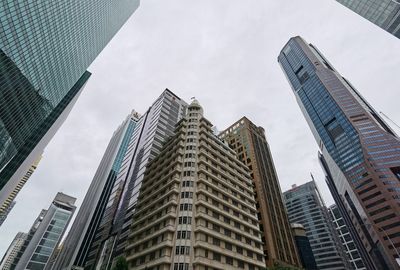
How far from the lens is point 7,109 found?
71.4 m

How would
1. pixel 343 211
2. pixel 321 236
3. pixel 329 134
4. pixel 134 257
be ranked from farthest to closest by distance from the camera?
pixel 343 211, pixel 329 134, pixel 321 236, pixel 134 257

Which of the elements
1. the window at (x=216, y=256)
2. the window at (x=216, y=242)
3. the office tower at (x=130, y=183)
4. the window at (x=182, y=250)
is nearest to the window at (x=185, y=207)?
the window at (x=182, y=250)

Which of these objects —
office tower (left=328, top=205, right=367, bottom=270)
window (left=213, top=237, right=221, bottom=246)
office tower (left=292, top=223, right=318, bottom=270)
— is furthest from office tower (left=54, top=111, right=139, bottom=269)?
office tower (left=328, top=205, right=367, bottom=270)

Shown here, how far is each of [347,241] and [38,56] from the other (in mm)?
211399

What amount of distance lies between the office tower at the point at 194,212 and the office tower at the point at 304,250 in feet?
105

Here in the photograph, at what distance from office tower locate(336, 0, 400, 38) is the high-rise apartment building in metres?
110

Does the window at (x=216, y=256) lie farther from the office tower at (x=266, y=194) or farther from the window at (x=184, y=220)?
the office tower at (x=266, y=194)

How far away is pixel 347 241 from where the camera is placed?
159500 mm

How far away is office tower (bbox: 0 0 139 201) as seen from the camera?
200 feet

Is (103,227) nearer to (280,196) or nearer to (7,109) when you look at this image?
(7,109)

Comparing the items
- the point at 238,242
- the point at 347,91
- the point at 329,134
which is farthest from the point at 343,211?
the point at 238,242

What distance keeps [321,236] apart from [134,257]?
143631 mm

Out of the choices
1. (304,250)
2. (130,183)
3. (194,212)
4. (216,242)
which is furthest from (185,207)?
(304,250)

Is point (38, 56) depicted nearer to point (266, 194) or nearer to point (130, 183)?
point (130, 183)
